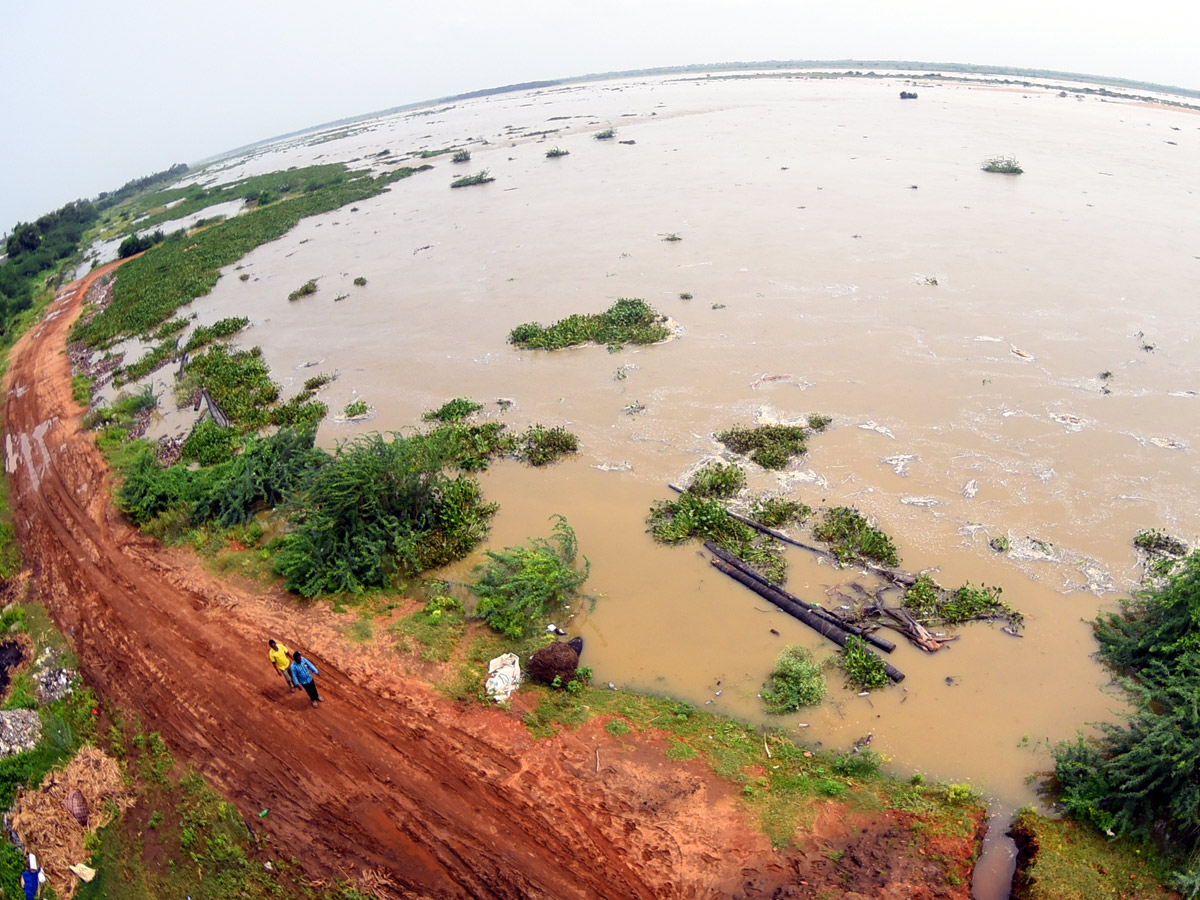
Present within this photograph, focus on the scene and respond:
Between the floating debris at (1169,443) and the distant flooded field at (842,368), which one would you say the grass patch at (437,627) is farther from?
the floating debris at (1169,443)

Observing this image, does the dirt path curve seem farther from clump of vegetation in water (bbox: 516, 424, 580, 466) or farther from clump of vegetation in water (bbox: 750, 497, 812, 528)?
clump of vegetation in water (bbox: 516, 424, 580, 466)

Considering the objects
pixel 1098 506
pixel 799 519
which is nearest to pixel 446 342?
pixel 799 519

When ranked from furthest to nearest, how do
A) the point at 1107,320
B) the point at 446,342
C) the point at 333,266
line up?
the point at 333,266 → the point at 446,342 → the point at 1107,320

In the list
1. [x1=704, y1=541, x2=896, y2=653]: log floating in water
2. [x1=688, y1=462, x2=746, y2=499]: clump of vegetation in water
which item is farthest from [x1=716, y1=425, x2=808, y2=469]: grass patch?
[x1=704, y1=541, x2=896, y2=653]: log floating in water

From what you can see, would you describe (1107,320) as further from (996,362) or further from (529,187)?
(529,187)

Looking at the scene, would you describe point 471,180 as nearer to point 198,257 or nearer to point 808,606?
point 198,257

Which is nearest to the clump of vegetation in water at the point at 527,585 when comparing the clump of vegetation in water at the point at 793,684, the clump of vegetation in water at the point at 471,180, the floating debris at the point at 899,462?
the clump of vegetation in water at the point at 793,684

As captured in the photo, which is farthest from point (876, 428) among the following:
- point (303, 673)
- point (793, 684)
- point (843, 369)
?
point (303, 673)
